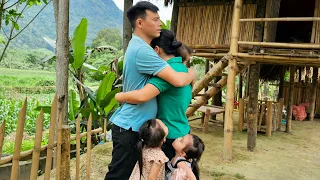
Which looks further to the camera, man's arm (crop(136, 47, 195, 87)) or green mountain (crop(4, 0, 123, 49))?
green mountain (crop(4, 0, 123, 49))

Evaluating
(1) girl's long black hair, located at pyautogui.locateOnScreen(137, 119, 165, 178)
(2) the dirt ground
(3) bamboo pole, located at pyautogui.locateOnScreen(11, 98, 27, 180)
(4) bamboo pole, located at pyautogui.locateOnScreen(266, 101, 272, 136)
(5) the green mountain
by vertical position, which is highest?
(5) the green mountain

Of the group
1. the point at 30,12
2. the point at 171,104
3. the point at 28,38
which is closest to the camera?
the point at 171,104

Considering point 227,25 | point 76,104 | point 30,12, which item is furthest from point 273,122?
point 30,12

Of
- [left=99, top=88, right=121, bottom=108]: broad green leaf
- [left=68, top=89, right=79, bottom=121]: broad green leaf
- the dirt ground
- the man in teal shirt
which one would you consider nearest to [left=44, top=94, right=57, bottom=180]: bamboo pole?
the man in teal shirt

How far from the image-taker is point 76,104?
616 centimetres

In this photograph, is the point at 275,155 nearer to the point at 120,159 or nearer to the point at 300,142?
the point at 300,142

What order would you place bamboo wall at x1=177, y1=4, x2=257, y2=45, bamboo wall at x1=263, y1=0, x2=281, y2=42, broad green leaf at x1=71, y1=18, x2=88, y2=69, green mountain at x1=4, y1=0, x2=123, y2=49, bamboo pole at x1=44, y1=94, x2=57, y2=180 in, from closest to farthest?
bamboo pole at x1=44, y1=94, x2=57, y2=180
broad green leaf at x1=71, y1=18, x2=88, y2=69
bamboo wall at x1=263, y1=0, x2=281, y2=42
bamboo wall at x1=177, y1=4, x2=257, y2=45
green mountain at x1=4, y1=0, x2=123, y2=49

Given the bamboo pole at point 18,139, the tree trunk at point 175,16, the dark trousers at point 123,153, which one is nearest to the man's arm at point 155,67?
the dark trousers at point 123,153

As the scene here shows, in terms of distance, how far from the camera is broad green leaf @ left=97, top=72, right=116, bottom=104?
5500 mm

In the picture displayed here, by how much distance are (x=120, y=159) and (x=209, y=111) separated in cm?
637

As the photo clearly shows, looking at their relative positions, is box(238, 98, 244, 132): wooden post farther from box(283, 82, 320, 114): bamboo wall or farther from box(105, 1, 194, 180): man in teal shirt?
box(105, 1, 194, 180): man in teal shirt

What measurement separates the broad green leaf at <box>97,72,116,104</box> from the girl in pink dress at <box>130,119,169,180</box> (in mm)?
3788

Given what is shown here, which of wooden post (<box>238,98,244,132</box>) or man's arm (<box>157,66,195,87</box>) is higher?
man's arm (<box>157,66,195,87</box>)

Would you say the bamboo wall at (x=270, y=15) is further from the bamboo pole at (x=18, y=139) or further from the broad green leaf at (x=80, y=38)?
the bamboo pole at (x=18, y=139)
